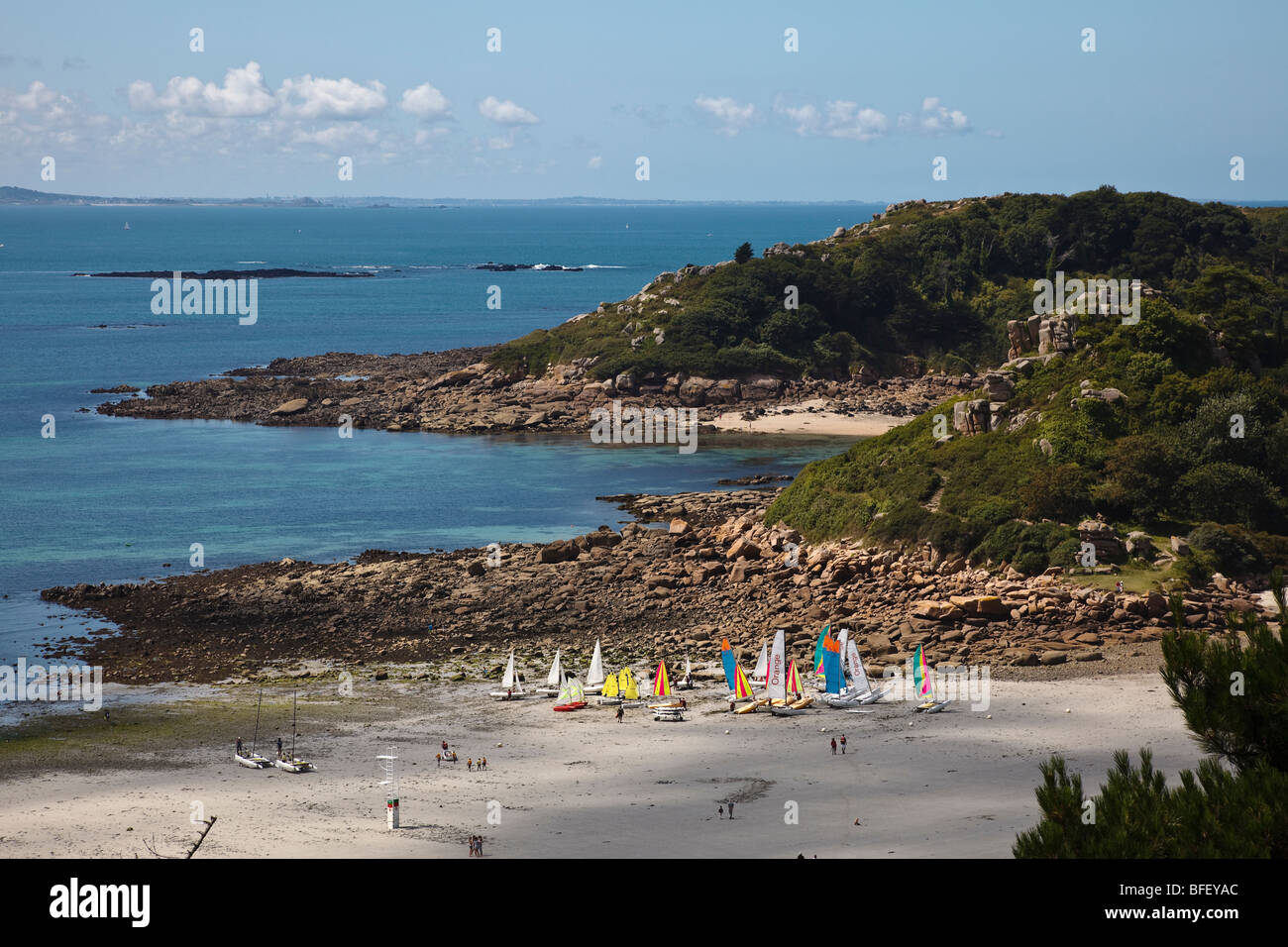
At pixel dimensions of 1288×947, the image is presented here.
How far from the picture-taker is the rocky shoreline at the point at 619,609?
161ft

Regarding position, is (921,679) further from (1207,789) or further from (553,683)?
(1207,789)

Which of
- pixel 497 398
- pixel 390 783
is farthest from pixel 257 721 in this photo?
pixel 497 398

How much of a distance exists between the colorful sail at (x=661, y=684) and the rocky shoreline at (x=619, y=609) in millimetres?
3882

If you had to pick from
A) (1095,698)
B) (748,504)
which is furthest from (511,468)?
(1095,698)


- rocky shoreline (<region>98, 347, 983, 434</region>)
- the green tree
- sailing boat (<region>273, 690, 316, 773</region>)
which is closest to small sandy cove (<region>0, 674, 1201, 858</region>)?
sailing boat (<region>273, 690, 316, 773</region>)

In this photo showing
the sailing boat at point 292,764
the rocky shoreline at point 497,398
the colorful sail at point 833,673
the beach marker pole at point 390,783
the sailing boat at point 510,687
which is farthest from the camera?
the rocky shoreline at point 497,398

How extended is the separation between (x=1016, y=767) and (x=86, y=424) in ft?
273

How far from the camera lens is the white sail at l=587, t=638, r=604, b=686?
4606 cm

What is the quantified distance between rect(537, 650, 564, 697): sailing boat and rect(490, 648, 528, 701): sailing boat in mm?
589

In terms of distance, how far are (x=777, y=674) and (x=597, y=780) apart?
978 cm

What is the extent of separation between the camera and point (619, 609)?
54688mm

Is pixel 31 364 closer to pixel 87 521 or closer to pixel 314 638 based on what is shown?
pixel 87 521

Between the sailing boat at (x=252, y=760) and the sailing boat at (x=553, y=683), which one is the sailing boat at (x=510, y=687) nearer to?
the sailing boat at (x=553, y=683)

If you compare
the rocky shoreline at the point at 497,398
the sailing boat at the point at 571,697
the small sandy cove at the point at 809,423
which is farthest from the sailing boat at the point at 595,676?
the rocky shoreline at the point at 497,398
